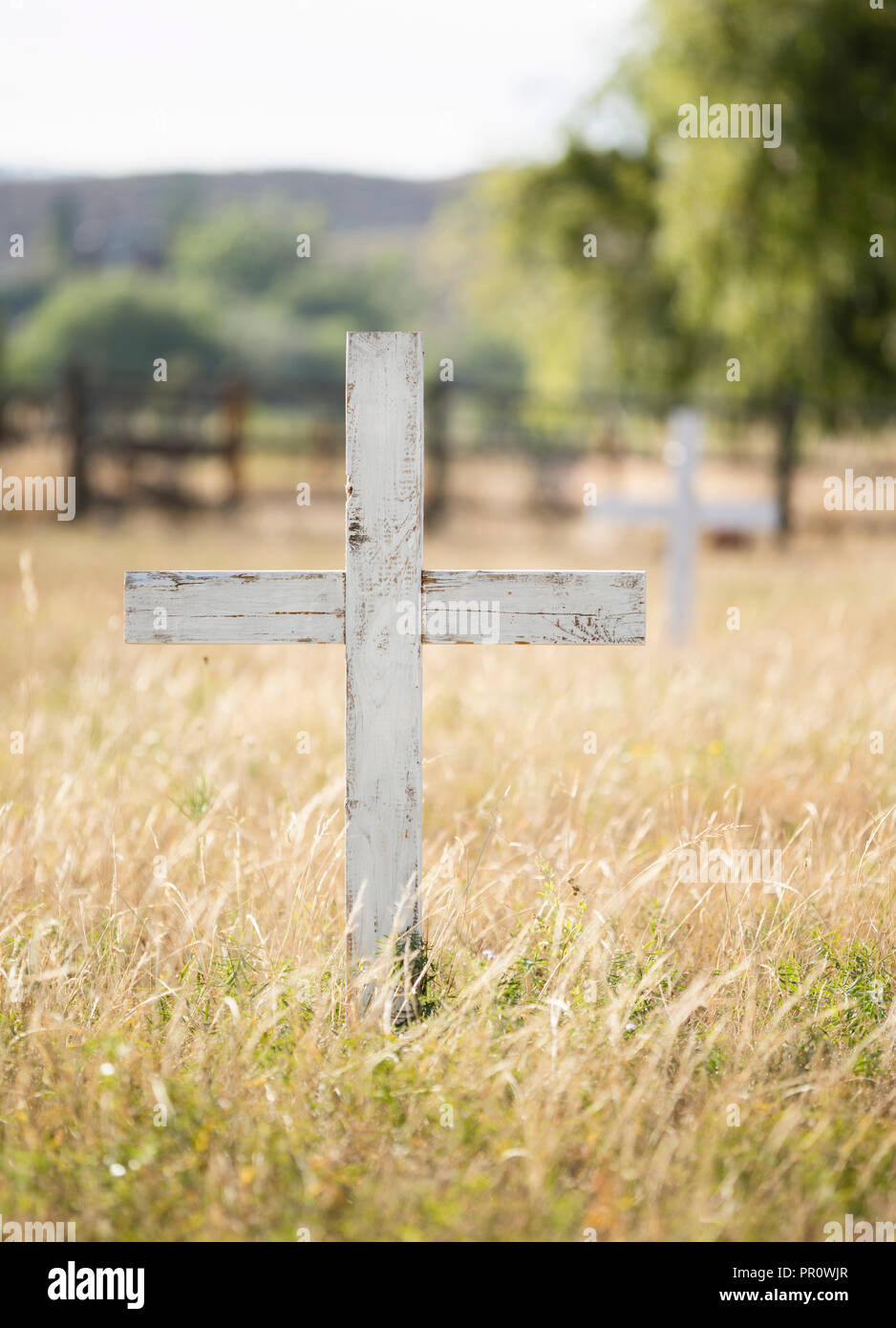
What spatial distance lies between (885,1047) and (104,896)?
1.87 m

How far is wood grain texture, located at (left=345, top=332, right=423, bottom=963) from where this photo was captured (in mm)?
2191

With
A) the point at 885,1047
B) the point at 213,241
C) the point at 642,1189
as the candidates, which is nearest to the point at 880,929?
the point at 885,1047

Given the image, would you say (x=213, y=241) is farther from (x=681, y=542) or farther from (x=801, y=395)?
(x=681, y=542)

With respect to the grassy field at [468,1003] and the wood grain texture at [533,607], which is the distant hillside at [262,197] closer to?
the grassy field at [468,1003]

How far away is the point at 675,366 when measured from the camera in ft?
55.9

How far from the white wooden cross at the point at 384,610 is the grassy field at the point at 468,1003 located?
12 cm

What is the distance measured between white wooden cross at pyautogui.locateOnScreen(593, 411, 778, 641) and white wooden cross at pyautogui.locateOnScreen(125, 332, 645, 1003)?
14.2ft

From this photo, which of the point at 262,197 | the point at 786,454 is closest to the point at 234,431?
the point at 786,454

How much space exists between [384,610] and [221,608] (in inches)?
14.8

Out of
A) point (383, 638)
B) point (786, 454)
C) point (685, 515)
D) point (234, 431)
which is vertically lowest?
point (383, 638)

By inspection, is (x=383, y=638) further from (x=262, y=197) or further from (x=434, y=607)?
(x=262, y=197)

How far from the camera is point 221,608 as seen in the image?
90.6 inches

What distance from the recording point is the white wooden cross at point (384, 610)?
2193 millimetres

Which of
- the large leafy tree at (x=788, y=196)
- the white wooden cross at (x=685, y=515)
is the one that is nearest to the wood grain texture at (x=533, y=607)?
the white wooden cross at (x=685, y=515)
